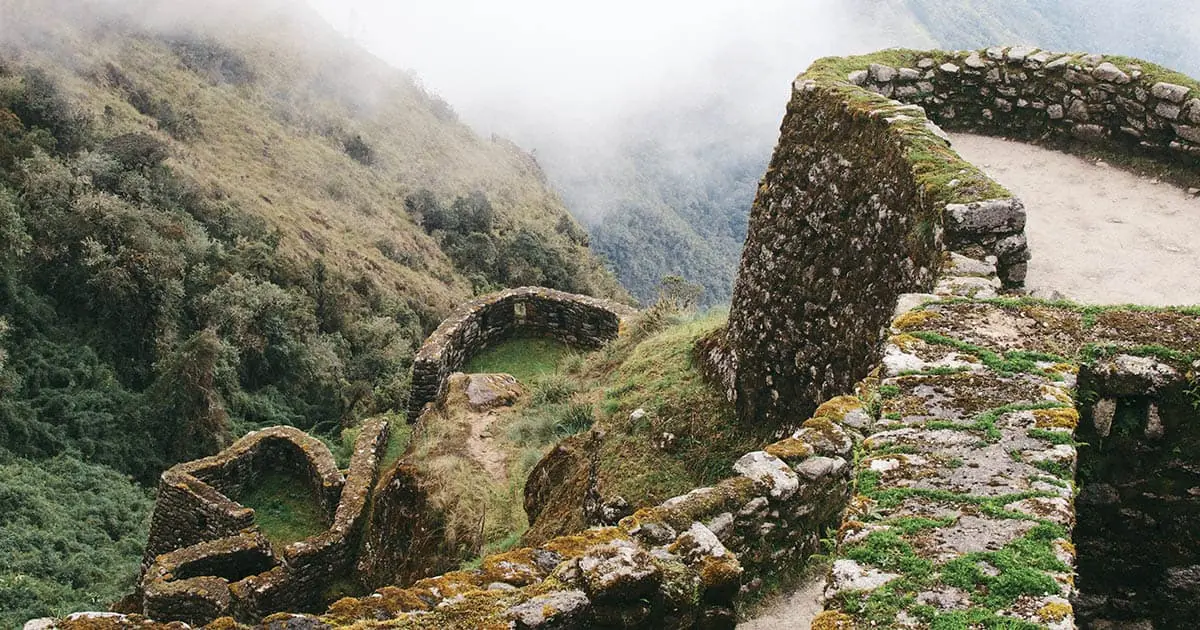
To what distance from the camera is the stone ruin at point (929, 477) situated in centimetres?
414

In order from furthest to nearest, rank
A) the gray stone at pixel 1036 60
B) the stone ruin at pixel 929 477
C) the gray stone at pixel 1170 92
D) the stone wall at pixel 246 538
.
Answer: the stone wall at pixel 246 538
the gray stone at pixel 1036 60
the gray stone at pixel 1170 92
the stone ruin at pixel 929 477

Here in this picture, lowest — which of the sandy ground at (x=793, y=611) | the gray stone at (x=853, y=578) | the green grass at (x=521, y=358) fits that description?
the green grass at (x=521, y=358)

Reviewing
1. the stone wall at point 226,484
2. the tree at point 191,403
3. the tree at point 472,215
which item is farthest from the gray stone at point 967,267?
the tree at point 472,215

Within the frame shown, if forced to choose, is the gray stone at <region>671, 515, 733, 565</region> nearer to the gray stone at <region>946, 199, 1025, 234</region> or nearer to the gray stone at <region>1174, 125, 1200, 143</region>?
the gray stone at <region>946, 199, 1025, 234</region>

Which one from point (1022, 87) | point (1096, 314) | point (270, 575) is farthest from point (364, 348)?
point (1096, 314)

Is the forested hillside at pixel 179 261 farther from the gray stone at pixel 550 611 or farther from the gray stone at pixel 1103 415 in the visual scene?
the gray stone at pixel 1103 415

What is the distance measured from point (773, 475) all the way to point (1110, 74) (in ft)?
22.3

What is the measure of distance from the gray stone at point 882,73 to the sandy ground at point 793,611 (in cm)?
669

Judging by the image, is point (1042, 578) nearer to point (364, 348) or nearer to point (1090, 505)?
point (1090, 505)

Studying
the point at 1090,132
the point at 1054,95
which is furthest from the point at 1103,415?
the point at 1054,95

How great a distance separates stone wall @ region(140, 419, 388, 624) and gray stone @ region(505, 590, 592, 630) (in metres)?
10.6

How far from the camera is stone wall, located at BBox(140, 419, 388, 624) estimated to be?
1421cm

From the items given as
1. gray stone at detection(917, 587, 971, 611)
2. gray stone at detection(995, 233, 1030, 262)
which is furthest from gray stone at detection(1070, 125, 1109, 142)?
gray stone at detection(917, 587, 971, 611)

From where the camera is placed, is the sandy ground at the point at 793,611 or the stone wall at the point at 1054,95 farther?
the stone wall at the point at 1054,95
